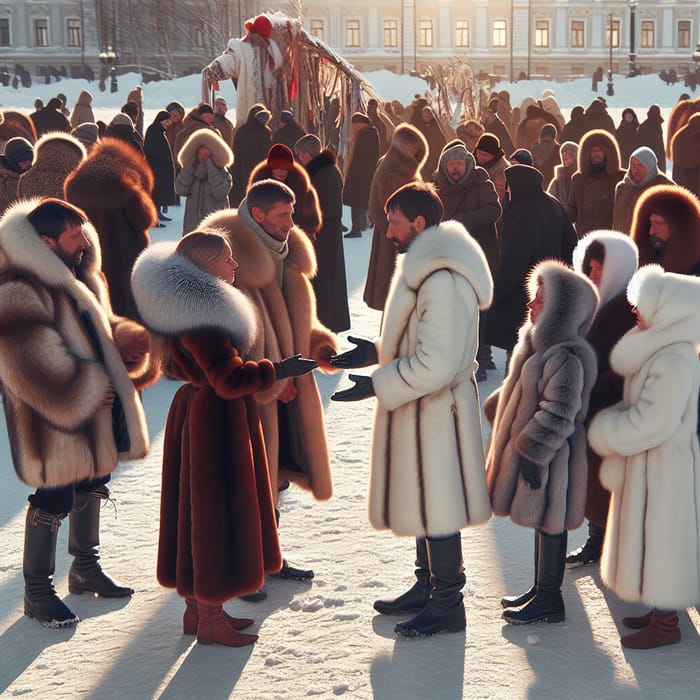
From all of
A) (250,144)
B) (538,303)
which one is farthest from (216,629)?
(250,144)

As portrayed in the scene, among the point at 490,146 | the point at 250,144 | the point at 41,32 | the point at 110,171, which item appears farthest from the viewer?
the point at 41,32

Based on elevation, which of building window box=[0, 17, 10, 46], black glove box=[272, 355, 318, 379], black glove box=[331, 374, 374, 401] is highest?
building window box=[0, 17, 10, 46]

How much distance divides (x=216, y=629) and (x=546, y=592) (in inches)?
42.8

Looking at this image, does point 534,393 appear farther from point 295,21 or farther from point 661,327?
point 295,21

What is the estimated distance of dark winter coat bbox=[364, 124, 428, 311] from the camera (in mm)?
7977

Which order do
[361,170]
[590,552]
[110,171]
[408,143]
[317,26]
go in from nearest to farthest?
[590,552] → [110,171] → [408,143] → [361,170] → [317,26]

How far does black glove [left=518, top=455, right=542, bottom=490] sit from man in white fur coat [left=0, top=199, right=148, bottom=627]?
1303mm

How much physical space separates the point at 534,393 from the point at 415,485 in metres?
0.47

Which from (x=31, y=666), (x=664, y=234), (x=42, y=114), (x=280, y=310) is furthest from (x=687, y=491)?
(x=42, y=114)

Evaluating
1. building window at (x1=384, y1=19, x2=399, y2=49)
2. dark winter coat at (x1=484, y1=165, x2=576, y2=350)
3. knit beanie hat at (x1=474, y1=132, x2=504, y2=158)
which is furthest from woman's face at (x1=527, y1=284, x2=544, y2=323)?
building window at (x1=384, y1=19, x2=399, y2=49)

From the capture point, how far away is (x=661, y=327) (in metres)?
Answer: 3.42

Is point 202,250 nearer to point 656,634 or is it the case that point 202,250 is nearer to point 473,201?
point 656,634

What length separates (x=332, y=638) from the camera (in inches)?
145

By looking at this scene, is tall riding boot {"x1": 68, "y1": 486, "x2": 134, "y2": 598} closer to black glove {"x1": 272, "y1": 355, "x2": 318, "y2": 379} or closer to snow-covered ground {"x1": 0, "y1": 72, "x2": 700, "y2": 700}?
snow-covered ground {"x1": 0, "y1": 72, "x2": 700, "y2": 700}
